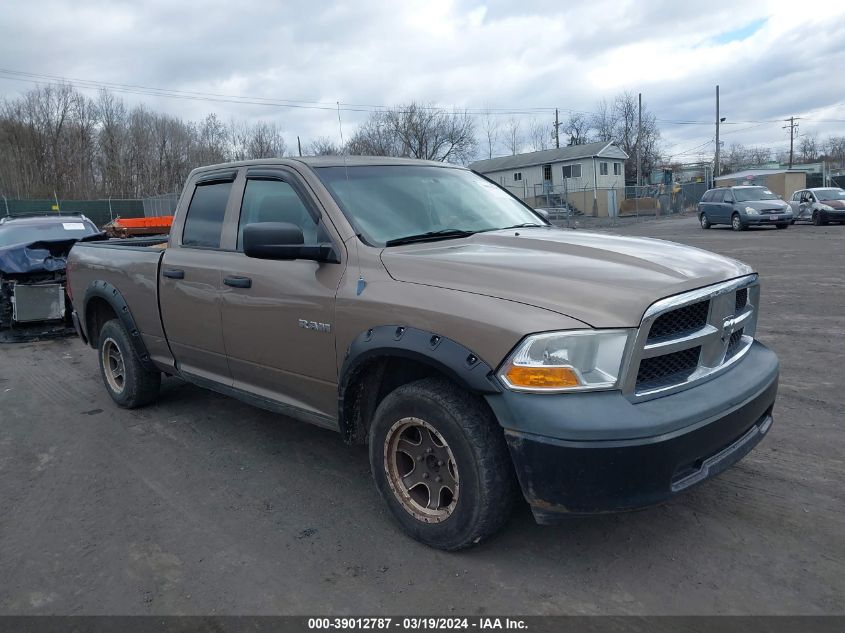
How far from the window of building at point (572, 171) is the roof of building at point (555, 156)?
0.60 metres

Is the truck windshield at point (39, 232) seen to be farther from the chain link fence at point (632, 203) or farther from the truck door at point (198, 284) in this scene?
the chain link fence at point (632, 203)

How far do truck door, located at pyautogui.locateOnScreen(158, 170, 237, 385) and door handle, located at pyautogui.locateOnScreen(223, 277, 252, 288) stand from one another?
122 mm

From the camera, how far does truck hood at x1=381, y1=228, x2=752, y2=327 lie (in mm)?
2635

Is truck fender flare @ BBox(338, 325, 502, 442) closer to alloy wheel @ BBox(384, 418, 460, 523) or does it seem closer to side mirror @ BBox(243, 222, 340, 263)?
alloy wheel @ BBox(384, 418, 460, 523)

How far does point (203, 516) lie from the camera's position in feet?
11.7

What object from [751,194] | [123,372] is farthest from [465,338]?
[751,194]

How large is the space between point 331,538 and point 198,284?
2.02 meters

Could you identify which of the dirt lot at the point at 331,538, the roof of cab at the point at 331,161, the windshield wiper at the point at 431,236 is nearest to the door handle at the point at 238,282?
the roof of cab at the point at 331,161

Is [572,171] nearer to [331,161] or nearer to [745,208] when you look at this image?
[745,208]

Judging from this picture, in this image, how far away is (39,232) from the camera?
10508 millimetres

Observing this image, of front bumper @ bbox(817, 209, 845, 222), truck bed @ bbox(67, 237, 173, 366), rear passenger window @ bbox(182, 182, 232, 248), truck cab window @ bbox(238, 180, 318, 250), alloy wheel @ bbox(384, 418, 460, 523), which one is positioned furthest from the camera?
front bumper @ bbox(817, 209, 845, 222)

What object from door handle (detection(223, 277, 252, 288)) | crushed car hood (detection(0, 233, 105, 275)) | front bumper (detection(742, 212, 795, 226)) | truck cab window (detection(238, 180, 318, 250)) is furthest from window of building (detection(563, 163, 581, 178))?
door handle (detection(223, 277, 252, 288))

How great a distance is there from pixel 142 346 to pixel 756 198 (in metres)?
23.9
